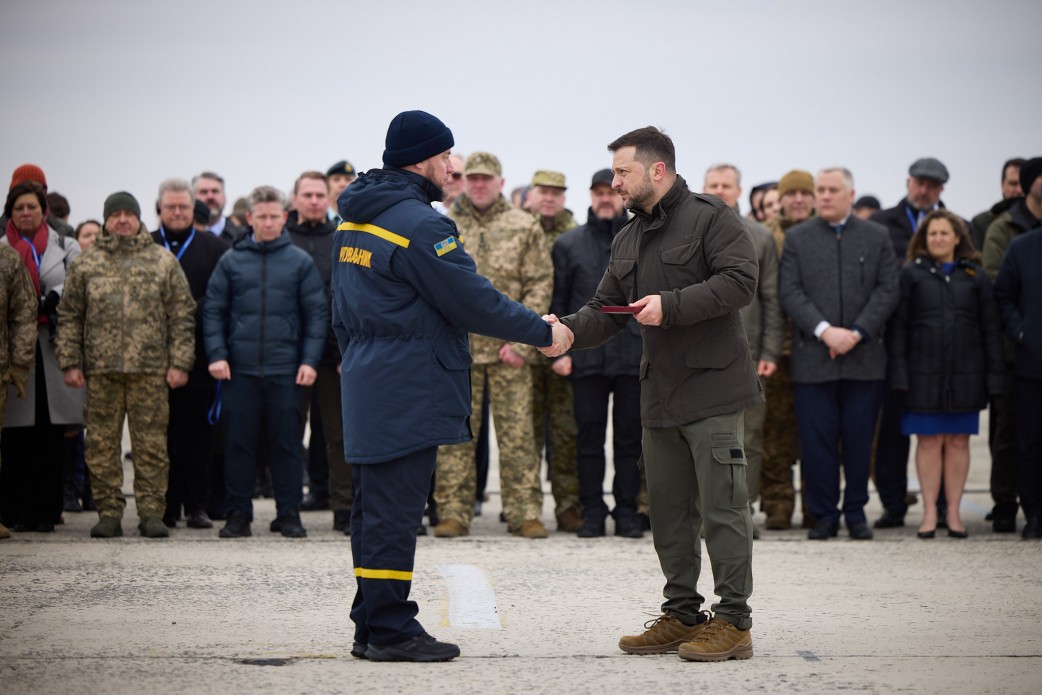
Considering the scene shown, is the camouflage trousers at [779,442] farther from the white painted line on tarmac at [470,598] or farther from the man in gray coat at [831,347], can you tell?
the white painted line on tarmac at [470,598]

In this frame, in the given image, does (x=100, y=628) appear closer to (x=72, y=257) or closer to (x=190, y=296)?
(x=190, y=296)

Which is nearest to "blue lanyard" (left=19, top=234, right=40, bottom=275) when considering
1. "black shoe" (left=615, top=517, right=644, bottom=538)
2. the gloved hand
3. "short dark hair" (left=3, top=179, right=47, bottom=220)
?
"short dark hair" (left=3, top=179, right=47, bottom=220)

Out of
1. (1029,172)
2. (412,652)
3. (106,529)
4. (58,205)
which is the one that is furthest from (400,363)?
(58,205)

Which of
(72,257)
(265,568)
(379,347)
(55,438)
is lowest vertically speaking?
(265,568)

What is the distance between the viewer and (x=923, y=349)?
9203 mm

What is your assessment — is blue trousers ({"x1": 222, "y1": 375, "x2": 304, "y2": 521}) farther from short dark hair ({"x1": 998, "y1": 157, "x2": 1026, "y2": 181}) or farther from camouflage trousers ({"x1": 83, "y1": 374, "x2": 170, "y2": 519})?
short dark hair ({"x1": 998, "y1": 157, "x2": 1026, "y2": 181})

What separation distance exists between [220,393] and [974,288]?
5.30 metres

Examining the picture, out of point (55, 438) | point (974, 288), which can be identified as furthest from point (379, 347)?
point (974, 288)

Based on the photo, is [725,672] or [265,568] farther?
[265,568]

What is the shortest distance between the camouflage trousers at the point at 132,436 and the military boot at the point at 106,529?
5 cm

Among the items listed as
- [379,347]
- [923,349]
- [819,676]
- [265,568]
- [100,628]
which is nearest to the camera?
[819,676]

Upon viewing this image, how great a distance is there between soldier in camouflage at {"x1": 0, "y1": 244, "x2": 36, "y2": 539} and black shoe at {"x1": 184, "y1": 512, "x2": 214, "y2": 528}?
129 cm

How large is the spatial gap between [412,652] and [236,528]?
3993 mm

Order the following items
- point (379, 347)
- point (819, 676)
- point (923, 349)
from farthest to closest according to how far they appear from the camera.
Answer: point (923, 349)
point (379, 347)
point (819, 676)
